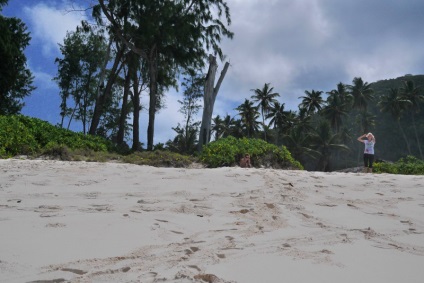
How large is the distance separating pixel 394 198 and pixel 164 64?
15.7 m

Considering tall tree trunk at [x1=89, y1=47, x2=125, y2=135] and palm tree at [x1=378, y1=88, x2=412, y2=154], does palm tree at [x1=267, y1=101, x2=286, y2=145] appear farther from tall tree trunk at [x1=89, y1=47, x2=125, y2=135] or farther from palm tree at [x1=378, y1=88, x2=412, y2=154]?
tall tree trunk at [x1=89, y1=47, x2=125, y2=135]

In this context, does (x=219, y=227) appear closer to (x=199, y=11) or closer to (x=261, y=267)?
(x=261, y=267)

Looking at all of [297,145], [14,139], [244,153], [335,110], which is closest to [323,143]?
[297,145]

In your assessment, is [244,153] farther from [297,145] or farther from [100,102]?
[297,145]

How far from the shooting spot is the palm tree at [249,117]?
41.7 m

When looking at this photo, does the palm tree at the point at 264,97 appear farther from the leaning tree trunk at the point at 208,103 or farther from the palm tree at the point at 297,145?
the leaning tree trunk at the point at 208,103

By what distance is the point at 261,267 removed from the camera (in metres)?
2.00

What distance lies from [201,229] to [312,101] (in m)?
46.3

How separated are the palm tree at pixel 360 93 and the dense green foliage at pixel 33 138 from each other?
43.0 meters

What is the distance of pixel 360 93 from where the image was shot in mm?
46656

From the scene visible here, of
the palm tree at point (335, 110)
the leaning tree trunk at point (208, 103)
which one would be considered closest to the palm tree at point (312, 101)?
the palm tree at point (335, 110)

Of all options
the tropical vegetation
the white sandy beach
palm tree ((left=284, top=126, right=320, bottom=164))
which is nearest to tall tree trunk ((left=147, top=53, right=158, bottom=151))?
the tropical vegetation

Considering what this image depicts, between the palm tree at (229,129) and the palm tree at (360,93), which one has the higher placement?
the palm tree at (360,93)

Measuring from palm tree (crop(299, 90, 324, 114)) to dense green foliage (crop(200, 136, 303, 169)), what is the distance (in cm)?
3713
